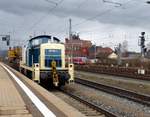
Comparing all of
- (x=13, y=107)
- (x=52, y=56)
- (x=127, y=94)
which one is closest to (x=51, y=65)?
(x=52, y=56)

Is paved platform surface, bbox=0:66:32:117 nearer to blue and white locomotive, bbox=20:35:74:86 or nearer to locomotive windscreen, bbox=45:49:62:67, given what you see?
blue and white locomotive, bbox=20:35:74:86

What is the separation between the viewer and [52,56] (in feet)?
86.0

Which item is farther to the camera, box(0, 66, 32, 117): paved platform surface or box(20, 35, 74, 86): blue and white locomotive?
box(20, 35, 74, 86): blue and white locomotive

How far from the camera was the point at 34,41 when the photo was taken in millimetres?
29219

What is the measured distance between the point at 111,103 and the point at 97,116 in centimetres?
440

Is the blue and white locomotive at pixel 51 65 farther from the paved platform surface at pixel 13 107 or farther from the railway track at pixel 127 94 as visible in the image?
the paved platform surface at pixel 13 107

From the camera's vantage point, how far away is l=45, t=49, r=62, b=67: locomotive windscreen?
26.1 meters

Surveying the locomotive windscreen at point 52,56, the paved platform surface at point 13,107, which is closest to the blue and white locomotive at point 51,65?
the locomotive windscreen at point 52,56

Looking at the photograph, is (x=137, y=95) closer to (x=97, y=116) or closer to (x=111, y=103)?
(x=111, y=103)

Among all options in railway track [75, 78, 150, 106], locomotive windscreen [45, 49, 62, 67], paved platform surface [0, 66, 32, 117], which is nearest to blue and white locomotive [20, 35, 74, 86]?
locomotive windscreen [45, 49, 62, 67]

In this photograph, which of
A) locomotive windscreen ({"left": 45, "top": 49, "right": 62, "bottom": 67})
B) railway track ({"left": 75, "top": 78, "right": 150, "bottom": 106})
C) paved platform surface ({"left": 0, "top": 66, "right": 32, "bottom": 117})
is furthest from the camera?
locomotive windscreen ({"left": 45, "top": 49, "right": 62, "bottom": 67})

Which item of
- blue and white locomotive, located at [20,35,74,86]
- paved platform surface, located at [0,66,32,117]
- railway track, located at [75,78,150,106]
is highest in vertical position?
blue and white locomotive, located at [20,35,74,86]

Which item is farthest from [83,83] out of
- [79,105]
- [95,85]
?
[79,105]

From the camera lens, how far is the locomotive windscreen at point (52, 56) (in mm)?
26094
